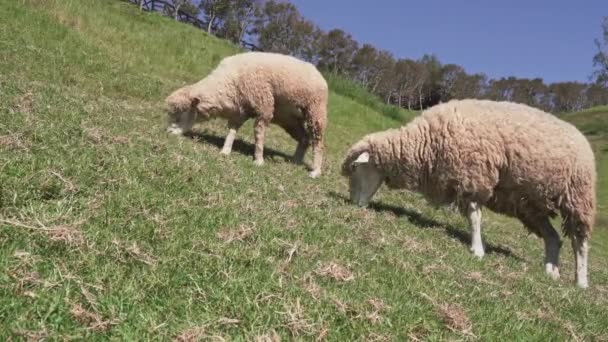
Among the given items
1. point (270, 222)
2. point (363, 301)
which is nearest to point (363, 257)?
point (270, 222)

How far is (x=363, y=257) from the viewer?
536 cm

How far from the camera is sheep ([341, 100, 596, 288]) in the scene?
8328mm

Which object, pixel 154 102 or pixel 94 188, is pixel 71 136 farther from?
pixel 154 102

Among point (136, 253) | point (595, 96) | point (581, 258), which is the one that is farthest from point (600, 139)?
point (595, 96)

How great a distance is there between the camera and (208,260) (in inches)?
161

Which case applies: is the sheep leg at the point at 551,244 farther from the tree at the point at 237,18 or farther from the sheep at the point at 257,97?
the tree at the point at 237,18

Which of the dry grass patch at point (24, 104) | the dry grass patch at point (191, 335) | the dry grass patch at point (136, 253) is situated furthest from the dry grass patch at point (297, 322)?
the dry grass patch at point (24, 104)

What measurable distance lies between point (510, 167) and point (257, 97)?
5533mm

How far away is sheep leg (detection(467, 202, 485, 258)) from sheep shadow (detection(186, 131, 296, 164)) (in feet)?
17.3

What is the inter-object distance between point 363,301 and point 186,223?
174 cm

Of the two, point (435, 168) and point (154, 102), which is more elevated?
point (435, 168)

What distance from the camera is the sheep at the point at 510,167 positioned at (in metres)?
8.33

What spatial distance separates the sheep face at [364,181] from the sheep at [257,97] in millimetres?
1957

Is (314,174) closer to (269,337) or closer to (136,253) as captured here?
(136,253)
